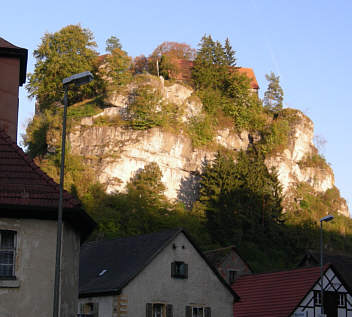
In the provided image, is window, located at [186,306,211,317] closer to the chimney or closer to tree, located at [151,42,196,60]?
the chimney

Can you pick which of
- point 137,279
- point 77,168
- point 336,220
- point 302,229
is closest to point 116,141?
point 77,168

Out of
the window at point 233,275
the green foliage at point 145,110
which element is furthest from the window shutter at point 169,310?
the green foliage at point 145,110

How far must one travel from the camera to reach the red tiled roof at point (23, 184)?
51.4 feet

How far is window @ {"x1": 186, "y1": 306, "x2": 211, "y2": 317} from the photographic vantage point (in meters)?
32.1

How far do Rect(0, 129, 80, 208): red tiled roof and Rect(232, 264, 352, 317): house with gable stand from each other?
2088cm

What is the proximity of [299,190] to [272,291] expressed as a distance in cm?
4510

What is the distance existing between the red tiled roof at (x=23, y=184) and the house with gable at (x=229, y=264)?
87.7 ft

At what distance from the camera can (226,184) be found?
67438 millimetres

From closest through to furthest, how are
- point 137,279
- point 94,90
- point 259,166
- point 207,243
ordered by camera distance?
point 137,279 < point 207,243 < point 259,166 < point 94,90

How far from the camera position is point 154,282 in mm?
31328

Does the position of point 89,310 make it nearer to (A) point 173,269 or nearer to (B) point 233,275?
(A) point 173,269

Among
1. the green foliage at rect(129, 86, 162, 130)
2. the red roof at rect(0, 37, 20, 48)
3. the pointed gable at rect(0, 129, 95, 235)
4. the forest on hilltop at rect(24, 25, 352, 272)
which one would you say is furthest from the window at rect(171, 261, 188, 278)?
the green foliage at rect(129, 86, 162, 130)

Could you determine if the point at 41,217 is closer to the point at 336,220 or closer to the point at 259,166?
the point at 259,166

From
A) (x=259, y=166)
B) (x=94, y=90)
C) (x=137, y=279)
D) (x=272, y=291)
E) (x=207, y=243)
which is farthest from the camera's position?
(x=94, y=90)
